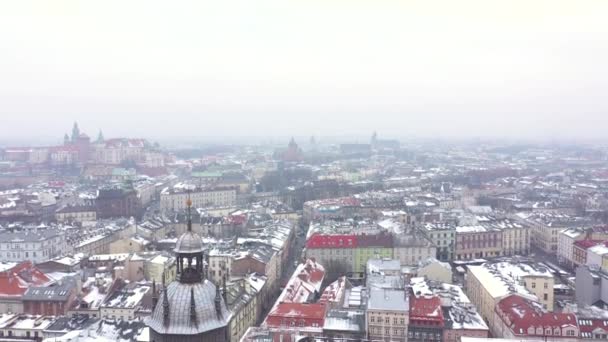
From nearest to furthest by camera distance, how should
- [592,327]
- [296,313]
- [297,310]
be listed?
[592,327] < [296,313] < [297,310]

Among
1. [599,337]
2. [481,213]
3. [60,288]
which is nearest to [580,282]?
[599,337]

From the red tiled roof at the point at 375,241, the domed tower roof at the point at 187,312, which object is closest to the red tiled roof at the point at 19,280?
the red tiled roof at the point at 375,241

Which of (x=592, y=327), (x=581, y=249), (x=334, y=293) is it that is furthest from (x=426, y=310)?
(x=581, y=249)

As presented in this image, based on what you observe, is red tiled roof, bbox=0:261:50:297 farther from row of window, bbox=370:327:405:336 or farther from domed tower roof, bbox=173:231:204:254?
domed tower roof, bbox=173:231:204:254

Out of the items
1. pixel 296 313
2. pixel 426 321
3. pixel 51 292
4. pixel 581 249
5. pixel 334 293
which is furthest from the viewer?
pixel 581 249

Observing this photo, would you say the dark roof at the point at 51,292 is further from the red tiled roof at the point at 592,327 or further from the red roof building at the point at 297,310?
the red tiled roof at the point at 592,327

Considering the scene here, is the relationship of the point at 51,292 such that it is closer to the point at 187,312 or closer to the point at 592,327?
the point at 187,312

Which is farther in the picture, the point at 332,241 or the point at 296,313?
the point at 332,241
